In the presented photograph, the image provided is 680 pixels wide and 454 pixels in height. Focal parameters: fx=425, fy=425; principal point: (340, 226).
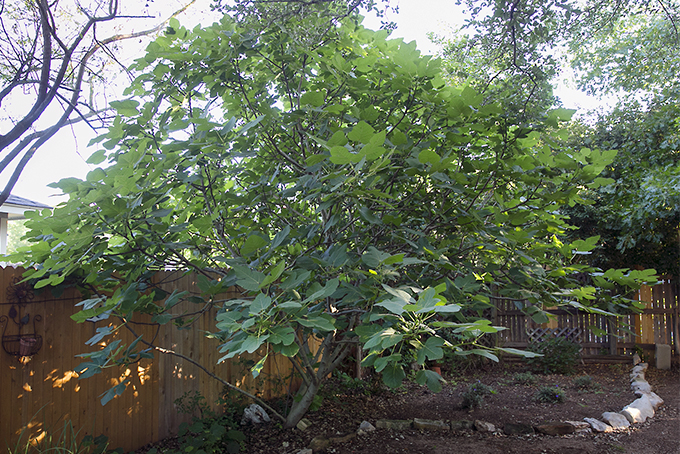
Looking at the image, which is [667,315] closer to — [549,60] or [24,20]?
[549,60]

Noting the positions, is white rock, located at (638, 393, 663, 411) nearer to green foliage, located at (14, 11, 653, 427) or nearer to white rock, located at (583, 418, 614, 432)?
white rock, located at (583, 418, 614, 432)

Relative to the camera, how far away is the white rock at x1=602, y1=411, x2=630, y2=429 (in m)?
3.83

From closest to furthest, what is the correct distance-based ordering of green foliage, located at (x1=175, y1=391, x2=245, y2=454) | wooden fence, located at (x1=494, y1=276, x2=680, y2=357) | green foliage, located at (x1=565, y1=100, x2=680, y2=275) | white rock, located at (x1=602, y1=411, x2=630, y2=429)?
green foliage, located at (x1=175, y1=391, x2=245, y2=454), white rock, located at (x1=602, y1=411, x2=630, y2=429), green foliage, located at (x1=565, y1=100, x2=680, y2=275), wooden fence, located at (x1=494, y1=276, x2=680, y2=357)

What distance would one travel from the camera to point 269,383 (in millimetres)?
4340

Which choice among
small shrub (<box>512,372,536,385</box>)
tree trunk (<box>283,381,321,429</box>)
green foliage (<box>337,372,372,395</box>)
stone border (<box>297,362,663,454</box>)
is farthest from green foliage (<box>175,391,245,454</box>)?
small shrub (<box>512,372,536,385</box>)

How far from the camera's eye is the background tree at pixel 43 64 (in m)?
5.11

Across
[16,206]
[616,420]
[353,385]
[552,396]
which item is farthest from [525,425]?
[16,206]

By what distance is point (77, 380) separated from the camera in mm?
2854

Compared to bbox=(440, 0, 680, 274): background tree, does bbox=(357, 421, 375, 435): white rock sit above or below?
below

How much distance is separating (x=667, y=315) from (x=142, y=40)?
9988 millimetres

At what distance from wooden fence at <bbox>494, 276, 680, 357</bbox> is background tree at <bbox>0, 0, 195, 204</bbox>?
6.96m

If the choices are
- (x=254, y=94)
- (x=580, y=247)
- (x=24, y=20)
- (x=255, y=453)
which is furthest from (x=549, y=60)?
(x=24, y=20)

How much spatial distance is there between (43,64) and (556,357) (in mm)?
7853

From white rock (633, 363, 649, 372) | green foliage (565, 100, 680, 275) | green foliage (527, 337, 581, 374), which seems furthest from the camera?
green foliage (527, 337, 581, 374)
